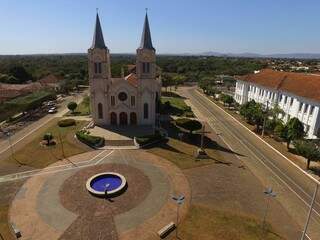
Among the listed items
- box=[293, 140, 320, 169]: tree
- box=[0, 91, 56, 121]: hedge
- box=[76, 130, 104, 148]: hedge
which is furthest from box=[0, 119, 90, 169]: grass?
box=[293, 140, 320, 169]: tree

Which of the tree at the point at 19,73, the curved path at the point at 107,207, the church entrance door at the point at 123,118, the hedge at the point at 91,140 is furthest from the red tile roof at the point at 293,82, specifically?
the tree at the point at 19,73

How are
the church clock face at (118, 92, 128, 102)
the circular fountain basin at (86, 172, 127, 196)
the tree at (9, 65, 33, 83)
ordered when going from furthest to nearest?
1. the tree at (9, 65, 33, 83)
2. the church clock face at (118, 92, 128, 102)
3. the circular fountain basin at (86, 172, 127, 196)

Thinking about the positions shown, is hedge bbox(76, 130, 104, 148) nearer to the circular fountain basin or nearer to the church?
the church

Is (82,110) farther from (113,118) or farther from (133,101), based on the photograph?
(133,101)

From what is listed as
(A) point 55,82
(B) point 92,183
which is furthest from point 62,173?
(A) point 55,82

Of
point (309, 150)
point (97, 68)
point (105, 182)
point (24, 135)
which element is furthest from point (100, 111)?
point (309, 150)

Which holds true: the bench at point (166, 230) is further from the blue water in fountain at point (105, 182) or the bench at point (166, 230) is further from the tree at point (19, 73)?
the tree at point (19, 73)
